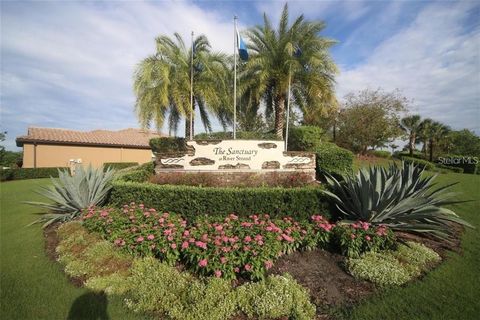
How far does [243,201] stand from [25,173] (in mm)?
20378

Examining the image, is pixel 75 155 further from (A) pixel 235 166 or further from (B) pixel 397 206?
(B) pixel 397 206

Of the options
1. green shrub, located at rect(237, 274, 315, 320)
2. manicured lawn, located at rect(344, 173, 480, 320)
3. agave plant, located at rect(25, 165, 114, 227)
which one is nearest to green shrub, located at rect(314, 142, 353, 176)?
manicured lawn, located at rect(344, 173, 480, 320)

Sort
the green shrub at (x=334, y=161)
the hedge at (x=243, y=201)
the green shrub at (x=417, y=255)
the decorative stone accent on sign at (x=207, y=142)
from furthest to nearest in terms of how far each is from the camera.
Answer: the green shrub at (x=334, y=161), the decorative stone accent on sign at (x=207, y=142), the hedge at (x=243, y=201), the green shrub at (x=417, y=255)

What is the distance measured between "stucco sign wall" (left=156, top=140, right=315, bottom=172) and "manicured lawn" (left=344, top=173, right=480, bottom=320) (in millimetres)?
5359

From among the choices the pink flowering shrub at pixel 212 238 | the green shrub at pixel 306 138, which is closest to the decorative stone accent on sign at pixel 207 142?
the pink flowering shrub at pixel 212 238

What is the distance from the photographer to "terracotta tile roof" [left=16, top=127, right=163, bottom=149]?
68.3 feet

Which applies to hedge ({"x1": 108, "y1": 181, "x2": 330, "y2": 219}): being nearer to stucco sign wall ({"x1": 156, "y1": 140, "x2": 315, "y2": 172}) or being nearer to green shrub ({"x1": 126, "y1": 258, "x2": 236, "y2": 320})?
green shrub ({"x1": 126, "y1": 258, "x2": 236, "y2": 320})

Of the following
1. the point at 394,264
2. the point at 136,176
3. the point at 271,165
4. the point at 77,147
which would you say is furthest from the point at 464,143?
the point at 77,147

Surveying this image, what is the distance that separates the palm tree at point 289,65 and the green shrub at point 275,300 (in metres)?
11.7

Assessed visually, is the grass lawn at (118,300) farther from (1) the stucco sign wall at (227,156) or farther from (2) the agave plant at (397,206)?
(1) the stucco sign wall at (227,156)

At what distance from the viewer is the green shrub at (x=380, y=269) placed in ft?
12.9

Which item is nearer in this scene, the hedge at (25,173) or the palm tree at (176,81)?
the palm tree at (176,81)

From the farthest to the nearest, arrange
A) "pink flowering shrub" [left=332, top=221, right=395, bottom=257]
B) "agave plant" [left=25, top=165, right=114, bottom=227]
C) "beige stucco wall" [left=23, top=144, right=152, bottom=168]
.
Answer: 1. "beige stucco wall" [left=23, top=144, right=152, bottom=168]
2. "agave plant" [left=25, top=165, right=114, bottom=227]
3. "pink flowering shrub" [left=332, top=221, right=395, bottom=257]

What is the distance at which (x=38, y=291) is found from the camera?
387cm
